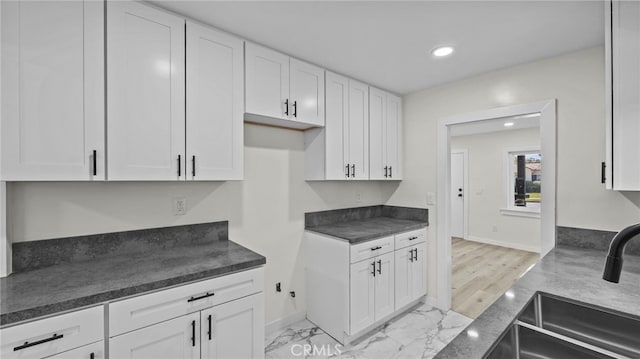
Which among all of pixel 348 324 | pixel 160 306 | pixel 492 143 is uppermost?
pixel 492 143

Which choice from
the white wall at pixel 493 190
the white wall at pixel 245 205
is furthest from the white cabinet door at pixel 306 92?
the white wall at pixel 493 190

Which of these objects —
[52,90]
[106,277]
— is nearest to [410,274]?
[106,277]

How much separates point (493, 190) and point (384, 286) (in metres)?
4.40

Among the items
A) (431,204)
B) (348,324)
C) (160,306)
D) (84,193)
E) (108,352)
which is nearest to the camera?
(108,352)

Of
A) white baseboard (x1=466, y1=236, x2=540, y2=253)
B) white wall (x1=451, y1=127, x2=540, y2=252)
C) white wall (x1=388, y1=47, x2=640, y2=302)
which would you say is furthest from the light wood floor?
white wall (x1=388, y1=47, x2=640, y2=302)

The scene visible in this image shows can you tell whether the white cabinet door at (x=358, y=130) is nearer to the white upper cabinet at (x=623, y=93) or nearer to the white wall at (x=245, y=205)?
the white wall at (x=245, y=205)

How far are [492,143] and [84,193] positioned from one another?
648 cm

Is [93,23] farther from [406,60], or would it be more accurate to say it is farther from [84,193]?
[406,60]

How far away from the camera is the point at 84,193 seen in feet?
5.47

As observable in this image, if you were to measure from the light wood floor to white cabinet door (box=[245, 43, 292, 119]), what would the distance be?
8.95 feet

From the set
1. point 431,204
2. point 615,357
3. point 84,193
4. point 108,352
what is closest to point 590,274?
point 615,357

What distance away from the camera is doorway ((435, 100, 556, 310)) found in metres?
2.27

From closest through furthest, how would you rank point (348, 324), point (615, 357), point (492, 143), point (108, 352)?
point (615, 357)
point (108, 352)
point (348, 324)
point (492, 143)

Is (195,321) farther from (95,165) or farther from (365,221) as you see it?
(365,221)
